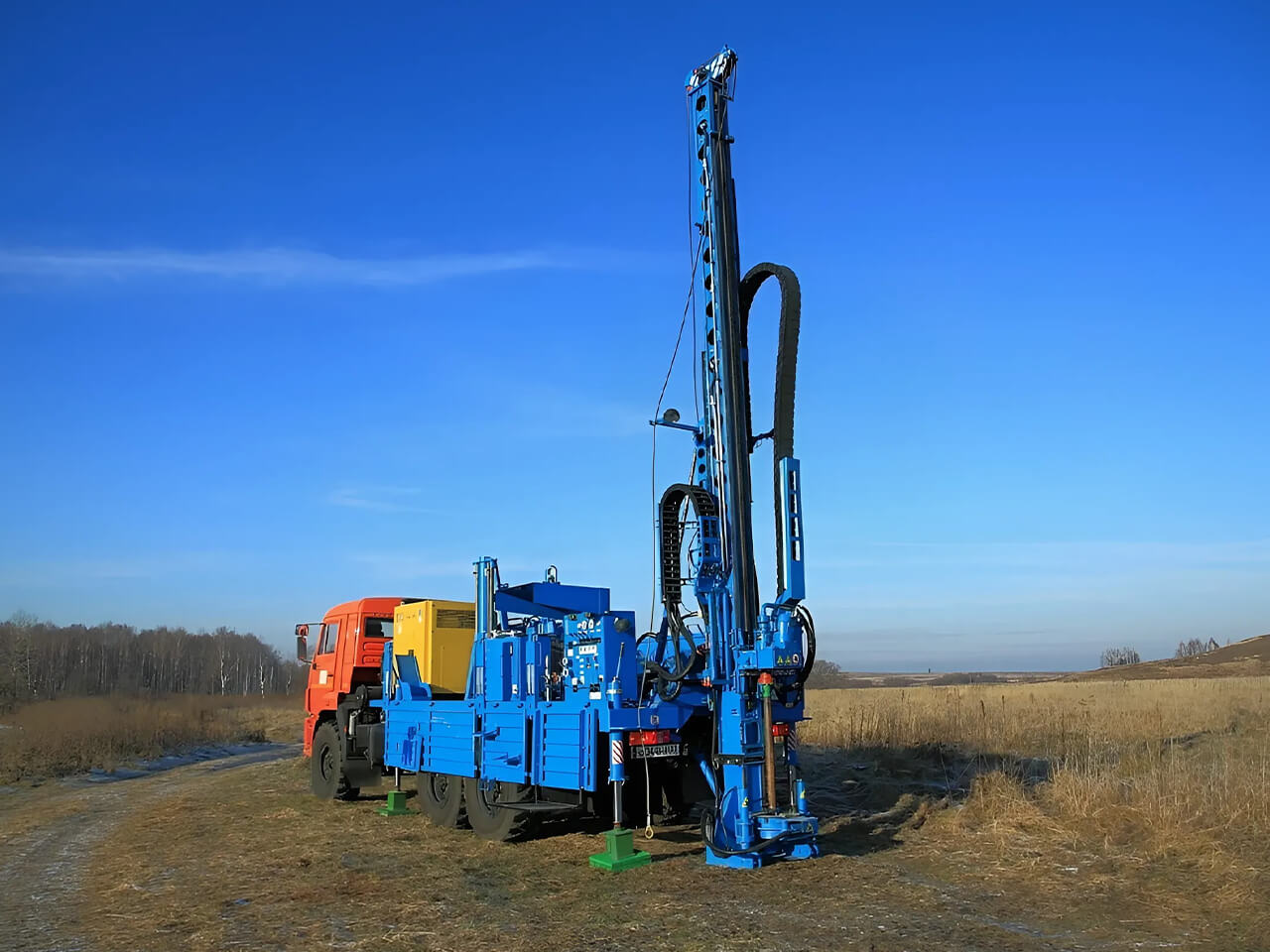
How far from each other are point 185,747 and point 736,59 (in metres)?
29.1

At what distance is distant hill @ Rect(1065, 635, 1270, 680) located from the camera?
220 ft

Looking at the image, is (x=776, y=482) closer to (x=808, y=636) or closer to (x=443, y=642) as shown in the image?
(x=808, y=636)

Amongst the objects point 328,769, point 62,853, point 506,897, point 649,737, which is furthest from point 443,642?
point 506,897

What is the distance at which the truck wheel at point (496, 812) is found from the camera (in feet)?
38.9

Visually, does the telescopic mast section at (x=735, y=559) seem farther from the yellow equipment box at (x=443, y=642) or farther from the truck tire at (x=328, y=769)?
the truck tire at (x=328, y=769)

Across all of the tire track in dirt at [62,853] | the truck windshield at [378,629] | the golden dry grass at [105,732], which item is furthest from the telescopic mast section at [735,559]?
the golden dry grass at [105,732]

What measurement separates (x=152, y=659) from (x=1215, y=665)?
86059mm

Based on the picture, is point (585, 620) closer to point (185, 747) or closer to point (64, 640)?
point (185, 747)

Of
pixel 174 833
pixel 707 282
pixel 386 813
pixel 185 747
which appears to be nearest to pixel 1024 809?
pixel 707 282

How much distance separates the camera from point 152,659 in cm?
8650

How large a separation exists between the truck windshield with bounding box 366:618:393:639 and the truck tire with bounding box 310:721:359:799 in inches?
69.6

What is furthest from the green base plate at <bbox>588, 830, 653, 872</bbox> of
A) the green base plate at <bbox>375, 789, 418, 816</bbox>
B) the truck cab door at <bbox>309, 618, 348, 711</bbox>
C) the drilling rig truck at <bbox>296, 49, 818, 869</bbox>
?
the truck cab door at <bbox>309, 618, 348, 711</bbox>

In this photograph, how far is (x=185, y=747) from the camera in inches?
1272

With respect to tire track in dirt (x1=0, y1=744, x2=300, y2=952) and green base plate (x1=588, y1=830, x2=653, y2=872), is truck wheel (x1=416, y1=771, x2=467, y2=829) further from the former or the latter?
tire track in dirt (x1=0, y1=744, x2=300, y2=952)
